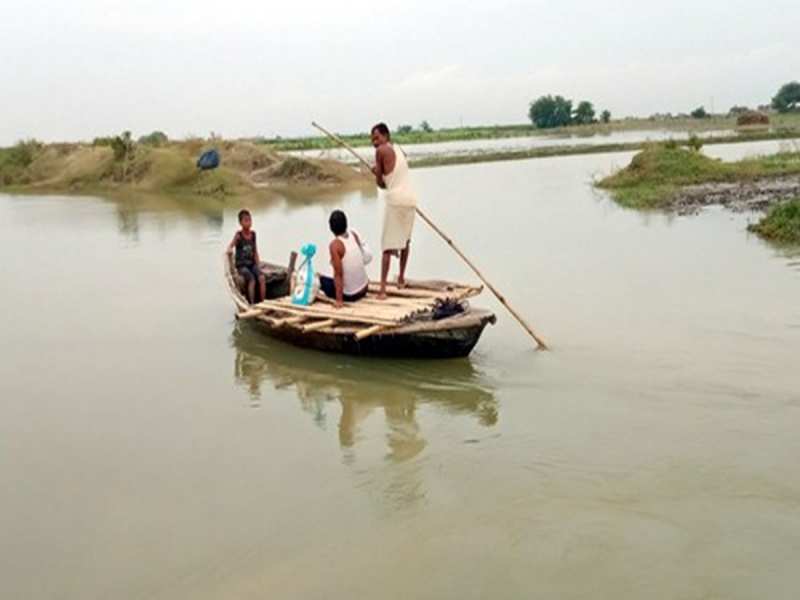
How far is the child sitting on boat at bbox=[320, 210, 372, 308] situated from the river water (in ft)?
1.84

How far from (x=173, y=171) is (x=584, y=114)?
5751 cm

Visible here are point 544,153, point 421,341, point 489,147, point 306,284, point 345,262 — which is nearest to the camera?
point 421,341

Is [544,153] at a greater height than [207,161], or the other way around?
[544,153]

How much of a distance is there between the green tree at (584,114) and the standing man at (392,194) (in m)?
74.3

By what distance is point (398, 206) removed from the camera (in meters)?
7.30

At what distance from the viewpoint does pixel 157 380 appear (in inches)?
269

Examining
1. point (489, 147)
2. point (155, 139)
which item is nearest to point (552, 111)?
point (489, 147)

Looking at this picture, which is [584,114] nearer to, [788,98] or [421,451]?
[788,98]

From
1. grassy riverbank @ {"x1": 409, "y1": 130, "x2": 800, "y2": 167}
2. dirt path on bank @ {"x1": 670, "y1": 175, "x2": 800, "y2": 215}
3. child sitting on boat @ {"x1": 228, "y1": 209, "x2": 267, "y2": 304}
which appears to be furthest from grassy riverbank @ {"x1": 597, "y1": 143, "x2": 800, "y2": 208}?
grassy riverbank @ {"x1": 409, "y1": 130, "x2": 800, "y2": 167}

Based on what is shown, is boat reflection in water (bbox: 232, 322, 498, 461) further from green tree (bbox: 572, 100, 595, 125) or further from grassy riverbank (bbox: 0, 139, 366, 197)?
green tree (bbox: 572, 100, 595, 125)

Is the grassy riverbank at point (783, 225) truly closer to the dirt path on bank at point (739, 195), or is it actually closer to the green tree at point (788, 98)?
the dirt path on bank at point (739, 195)

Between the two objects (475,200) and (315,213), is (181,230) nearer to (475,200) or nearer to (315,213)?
(315,213)

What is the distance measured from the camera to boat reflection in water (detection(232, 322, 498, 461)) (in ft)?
18.4

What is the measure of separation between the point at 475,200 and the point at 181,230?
6.76m
